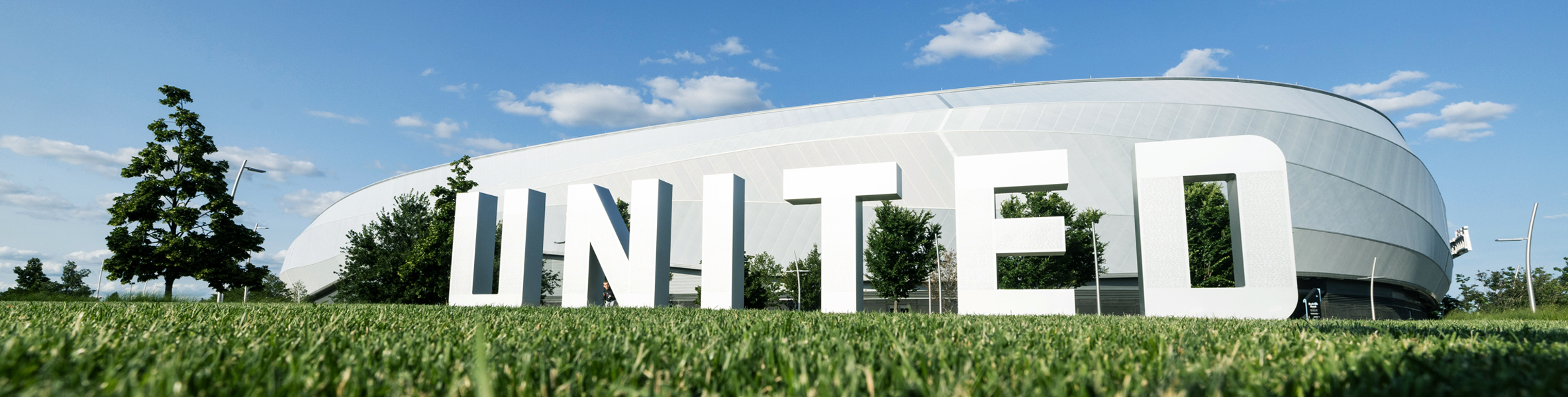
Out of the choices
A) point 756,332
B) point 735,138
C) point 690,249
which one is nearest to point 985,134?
point 735,138

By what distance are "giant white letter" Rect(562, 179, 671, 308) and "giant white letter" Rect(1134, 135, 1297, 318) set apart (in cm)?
963

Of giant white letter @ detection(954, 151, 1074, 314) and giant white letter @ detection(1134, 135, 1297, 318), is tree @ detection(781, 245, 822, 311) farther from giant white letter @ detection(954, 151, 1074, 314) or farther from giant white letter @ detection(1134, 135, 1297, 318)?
giant white letter @ detection(1134, 135, 1297, 318)

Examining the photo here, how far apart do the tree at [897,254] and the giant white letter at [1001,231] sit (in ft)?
81.5

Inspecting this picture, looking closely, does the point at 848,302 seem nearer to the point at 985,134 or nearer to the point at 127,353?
the point at 127,353

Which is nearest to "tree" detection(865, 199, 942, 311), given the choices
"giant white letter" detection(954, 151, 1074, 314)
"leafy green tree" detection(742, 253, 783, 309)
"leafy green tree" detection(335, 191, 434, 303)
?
"leafy green tree" detection(742, 253, 783, 309)

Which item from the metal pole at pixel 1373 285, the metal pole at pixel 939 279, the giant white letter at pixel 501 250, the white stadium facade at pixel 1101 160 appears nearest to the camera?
the giant white letter at pixel 501 250

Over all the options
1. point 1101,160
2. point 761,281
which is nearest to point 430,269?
point 761,281

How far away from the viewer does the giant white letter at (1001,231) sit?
12172 mm

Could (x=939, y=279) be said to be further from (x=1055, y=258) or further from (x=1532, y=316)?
(x=1532, y=316)

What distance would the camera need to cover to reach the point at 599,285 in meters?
15.9

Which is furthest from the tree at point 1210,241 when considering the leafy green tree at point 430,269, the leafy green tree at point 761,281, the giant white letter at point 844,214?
the leafy green tree at point 430,269

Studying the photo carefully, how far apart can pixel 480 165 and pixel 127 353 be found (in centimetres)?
6861

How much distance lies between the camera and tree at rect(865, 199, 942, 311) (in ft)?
125

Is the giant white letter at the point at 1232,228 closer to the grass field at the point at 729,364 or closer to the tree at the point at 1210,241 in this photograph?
the grass field at the point at 729,364
